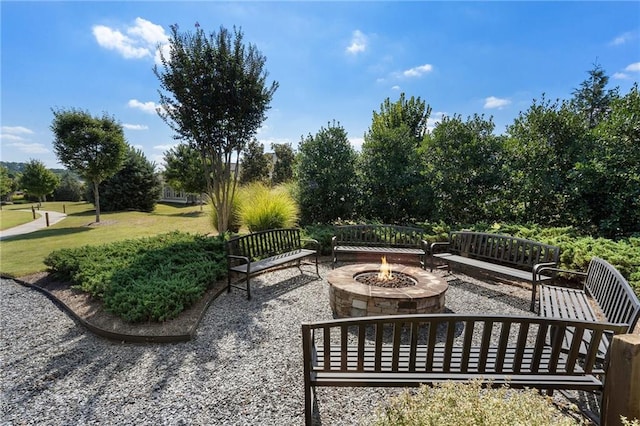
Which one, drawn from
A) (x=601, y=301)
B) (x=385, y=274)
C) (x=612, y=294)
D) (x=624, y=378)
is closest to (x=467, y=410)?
(x=624, y=378)

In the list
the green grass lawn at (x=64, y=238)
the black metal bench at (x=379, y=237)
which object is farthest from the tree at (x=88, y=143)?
the black metal bench at (x=379, y=237)

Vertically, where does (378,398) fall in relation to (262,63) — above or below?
below

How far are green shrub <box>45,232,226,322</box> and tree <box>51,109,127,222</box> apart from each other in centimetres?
1076

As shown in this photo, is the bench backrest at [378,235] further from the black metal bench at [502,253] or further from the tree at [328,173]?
the tree at [328,173]

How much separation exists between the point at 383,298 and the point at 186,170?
2124cm

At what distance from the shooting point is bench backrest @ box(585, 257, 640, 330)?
8.49 feet

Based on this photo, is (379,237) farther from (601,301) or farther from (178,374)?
(178,374)

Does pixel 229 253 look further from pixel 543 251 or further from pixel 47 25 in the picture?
pixel 543 251

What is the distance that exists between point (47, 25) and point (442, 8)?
7.13m

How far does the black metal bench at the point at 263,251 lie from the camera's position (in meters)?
5.44

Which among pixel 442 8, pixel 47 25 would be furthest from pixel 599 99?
pixel 47 25

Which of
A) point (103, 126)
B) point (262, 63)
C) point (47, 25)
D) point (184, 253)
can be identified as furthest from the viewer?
point (103, 126)

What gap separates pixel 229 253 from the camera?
5.53 m

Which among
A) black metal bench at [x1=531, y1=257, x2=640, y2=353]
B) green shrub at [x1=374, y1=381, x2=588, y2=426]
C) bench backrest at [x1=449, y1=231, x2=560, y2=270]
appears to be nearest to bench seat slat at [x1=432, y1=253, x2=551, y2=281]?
bench backrest at [x1=449, y1=231, x2=560, y2=270]
